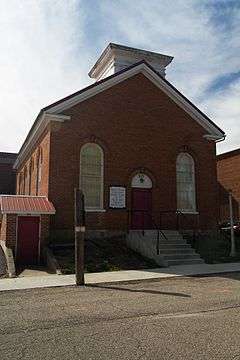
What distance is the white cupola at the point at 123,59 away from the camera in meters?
25.7

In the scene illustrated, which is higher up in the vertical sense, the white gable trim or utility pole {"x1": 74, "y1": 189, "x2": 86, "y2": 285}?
the white gable trim

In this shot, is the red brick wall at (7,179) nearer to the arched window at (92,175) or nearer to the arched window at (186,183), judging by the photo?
the arched window at (92,175)

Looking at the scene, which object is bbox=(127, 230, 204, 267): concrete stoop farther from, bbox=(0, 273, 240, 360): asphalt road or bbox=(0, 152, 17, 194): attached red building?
bbox=(0, 152, 17, 194): attached red building

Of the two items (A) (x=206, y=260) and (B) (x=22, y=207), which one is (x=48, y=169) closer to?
(B) (x=22, y=207)

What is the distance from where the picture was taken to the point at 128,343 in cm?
607

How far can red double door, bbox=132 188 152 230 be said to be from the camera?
2123cm

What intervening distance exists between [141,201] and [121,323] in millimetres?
14303

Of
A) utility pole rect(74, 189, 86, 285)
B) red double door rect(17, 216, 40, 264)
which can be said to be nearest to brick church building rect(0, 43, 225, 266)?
red double door rect(17, 216, 40, 264)

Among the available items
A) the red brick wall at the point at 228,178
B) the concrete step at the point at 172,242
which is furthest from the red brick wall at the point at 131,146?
the red brick wall at the point at 228,178

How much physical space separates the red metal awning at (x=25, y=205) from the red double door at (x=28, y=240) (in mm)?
377

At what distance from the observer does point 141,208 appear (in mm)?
21391

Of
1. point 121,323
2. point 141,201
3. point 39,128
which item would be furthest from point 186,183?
point 121,323

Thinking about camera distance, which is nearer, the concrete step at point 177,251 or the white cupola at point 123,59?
the concrete step at point 177,251

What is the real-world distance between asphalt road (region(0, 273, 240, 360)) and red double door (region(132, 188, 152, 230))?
9965 mm
